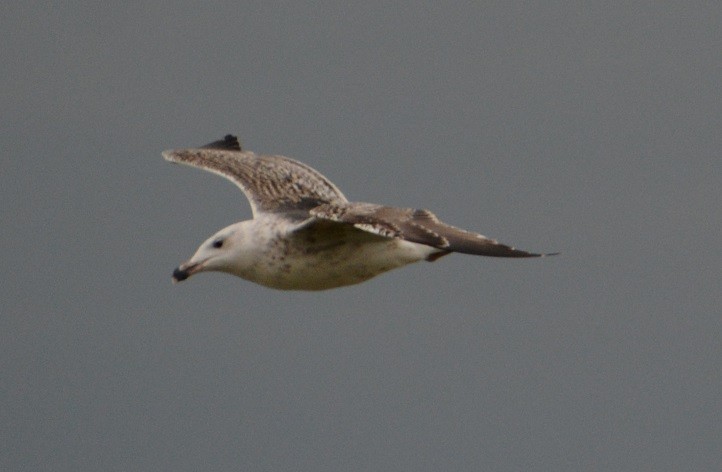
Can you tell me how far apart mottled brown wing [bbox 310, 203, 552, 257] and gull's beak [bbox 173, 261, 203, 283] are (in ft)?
6.30

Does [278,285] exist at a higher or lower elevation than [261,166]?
lower

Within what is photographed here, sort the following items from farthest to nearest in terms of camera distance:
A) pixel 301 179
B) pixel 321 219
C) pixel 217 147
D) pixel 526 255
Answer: pixel 217 147 < pixel 301 179 < pixel 321 219 < pixel 526 255

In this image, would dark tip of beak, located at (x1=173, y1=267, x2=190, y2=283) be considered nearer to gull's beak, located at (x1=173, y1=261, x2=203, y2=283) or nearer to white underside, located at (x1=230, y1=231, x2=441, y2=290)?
gull's beak, located at (x1=173, y1=261, x2=203, y2=283)

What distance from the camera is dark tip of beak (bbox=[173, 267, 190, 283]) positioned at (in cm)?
2086

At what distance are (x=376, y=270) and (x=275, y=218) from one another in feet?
4.71

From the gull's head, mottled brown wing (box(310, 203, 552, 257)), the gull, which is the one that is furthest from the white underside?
mottled brown wing (box(310, 203, 552, 257))

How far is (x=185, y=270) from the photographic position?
21.0 metres

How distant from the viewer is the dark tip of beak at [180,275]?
20859 mm

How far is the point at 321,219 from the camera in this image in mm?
20062

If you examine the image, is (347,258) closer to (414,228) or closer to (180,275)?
(414,228)

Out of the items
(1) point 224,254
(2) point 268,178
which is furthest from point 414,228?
(2) point 268,178

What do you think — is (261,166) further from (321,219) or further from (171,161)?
(321,219)

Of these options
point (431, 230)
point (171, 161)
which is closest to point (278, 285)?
point (431, 230)

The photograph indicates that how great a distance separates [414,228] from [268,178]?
15.6 ft
